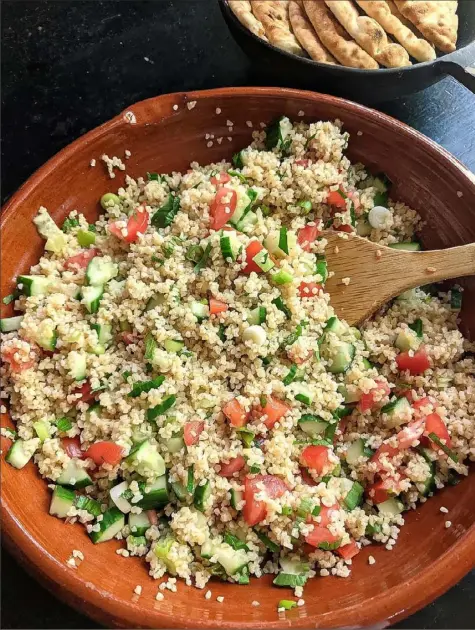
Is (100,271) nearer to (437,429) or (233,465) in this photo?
(233,465)

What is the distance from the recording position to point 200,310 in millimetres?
2008

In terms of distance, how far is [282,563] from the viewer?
1.85 metres

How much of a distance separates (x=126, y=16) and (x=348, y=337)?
1848 millimetres

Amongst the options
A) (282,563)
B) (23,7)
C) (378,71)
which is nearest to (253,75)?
(378,71)

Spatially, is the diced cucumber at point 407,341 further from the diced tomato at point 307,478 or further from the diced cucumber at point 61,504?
the diced cucumber at point 61,504

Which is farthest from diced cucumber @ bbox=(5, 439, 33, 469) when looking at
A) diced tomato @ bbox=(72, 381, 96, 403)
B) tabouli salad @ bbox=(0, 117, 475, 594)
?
diced tomato @ bbox=(72, 381, 96, 403)

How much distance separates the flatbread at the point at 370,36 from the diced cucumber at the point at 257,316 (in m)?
1.13

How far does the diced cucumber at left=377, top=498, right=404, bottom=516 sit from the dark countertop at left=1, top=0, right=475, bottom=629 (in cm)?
144

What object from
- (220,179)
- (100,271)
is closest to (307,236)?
(220,179)

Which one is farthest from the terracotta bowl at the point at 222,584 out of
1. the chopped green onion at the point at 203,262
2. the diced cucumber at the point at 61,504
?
the chopped green onion at the point at 203,262

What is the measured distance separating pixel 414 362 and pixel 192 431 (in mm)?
746

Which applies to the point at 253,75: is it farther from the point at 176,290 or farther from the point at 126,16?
the point at 176,290

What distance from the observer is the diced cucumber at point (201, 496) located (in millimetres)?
1804

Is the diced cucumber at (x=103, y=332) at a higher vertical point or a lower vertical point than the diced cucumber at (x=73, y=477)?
higher
